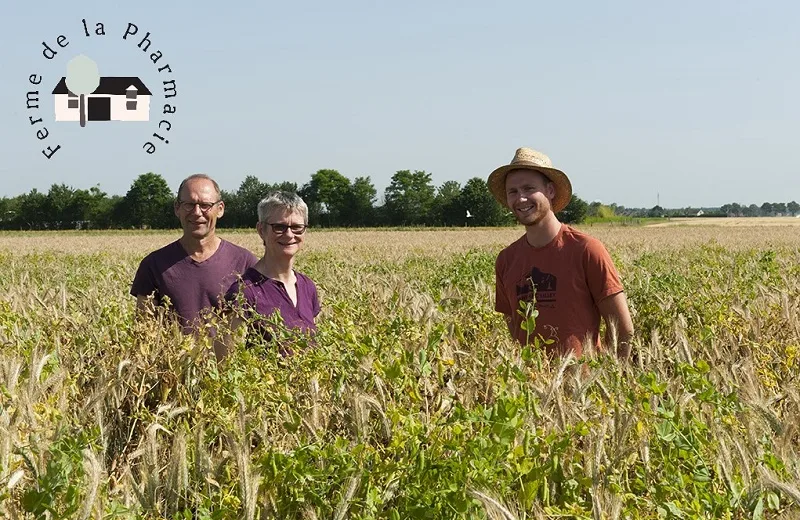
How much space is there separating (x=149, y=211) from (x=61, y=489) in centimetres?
9255

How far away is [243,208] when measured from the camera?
8081 centimetres

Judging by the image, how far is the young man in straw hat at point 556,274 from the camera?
363cm

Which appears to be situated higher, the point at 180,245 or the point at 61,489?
the point at 180,245

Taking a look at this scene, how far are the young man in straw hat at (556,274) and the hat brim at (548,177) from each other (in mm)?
10

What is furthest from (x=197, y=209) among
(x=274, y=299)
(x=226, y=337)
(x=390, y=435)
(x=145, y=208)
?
(x=145, y=208)

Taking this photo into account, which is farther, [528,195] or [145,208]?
[145,208]

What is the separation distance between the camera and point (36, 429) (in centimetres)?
202

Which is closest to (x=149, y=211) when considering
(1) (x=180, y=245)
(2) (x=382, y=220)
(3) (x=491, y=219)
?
(2) (x=382, y=220)

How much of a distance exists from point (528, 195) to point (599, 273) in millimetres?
522

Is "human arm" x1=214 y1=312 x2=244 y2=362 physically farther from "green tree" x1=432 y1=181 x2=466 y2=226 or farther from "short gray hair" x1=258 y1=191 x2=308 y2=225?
"green tree" x1=432 y1=181 x2=466 y2=226

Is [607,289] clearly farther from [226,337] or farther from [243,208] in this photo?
[243,208]

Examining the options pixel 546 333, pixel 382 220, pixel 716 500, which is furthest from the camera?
pixel 382 220

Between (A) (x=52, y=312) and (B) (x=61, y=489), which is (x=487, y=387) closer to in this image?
(B) (x=61, y=489)

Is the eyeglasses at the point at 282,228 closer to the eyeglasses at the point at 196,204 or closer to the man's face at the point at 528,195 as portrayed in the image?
the eyeglasses at the point at 196,204
